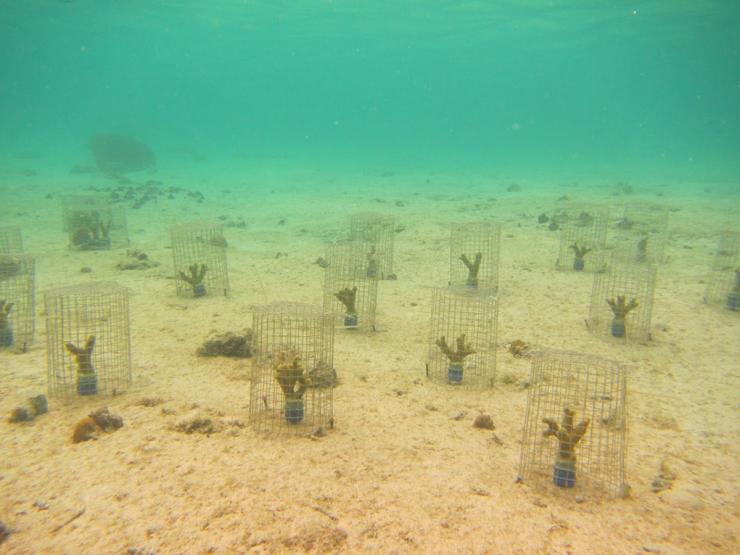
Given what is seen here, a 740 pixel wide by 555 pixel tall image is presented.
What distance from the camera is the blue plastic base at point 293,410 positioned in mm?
5605

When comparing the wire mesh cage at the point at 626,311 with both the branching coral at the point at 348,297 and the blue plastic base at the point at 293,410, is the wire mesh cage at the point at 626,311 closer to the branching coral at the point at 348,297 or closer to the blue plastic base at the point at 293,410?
the branching coral at the point at 348,297

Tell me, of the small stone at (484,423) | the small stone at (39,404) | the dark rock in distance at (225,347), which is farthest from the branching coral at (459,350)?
the small stone at (39,404)

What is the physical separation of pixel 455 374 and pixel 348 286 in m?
3.45

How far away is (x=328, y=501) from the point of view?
4297mm

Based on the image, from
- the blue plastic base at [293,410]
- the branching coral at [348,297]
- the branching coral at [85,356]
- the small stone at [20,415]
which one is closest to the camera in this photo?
the small stone at [20,415]

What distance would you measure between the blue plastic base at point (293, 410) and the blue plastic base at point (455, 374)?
95.8 inches

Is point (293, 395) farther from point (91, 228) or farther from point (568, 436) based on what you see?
point (91, 228)

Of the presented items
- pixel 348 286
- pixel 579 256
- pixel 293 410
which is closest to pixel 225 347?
pixel 293 410

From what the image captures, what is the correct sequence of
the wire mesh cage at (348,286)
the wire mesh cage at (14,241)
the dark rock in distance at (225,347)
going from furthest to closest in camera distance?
the wire mesh cage at (14,241)
the wire mesh cage at (348,286)
the dark rock in distance at (225,347)

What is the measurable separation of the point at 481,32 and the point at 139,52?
282 ft

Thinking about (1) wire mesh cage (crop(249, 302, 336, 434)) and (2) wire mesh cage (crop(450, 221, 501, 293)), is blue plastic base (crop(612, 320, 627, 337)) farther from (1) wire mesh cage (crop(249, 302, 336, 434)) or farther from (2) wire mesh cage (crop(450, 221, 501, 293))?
(1) wire mesh cage (crop(249, 302, 336, 434))

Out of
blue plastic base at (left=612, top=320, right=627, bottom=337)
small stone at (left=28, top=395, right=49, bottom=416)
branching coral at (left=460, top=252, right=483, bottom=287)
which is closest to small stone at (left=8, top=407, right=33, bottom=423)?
small stone at (left=28, top=395, right=49, bottom=416)

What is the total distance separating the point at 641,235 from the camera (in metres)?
16.6

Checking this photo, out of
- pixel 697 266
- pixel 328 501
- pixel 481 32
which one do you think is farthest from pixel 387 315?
Result: pixel 481 32
